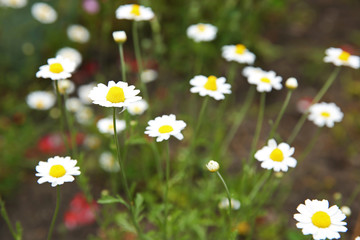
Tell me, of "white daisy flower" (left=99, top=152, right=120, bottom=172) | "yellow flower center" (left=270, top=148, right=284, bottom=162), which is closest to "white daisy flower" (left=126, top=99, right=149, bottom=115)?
Result: "white daisy flower" (left=99, top=152, right=120, bottom=172)

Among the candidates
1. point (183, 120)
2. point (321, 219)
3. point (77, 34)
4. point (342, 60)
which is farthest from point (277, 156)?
point (77, 34)

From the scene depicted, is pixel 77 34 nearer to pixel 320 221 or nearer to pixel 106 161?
pixel 106 161

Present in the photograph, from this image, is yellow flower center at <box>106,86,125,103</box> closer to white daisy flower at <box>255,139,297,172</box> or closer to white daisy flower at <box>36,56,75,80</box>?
white daisy flower at <box>36,56,75,80</box>

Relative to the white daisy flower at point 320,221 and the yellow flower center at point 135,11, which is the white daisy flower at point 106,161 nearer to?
the yellow flower center at point 135,11

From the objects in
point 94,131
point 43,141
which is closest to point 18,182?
point 43,141

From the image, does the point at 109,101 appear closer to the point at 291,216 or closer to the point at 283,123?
the point at 291,216

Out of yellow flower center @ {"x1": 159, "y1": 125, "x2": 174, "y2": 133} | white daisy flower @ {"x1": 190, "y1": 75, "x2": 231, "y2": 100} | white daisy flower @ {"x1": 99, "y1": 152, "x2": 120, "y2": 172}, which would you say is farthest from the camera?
white daisy flower @ {"x1": 99, "y1": 152, "x2": 120, "y2": 172}

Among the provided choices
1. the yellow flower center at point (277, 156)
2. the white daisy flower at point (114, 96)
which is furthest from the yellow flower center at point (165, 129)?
the yellow flower center at point (277, 156)
